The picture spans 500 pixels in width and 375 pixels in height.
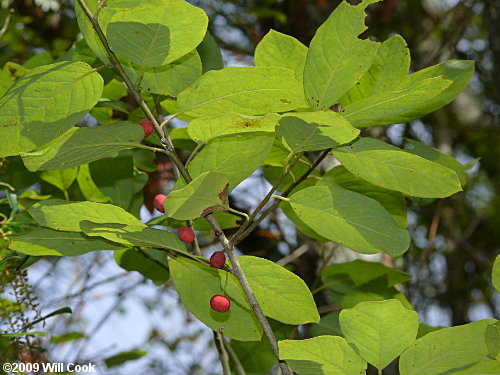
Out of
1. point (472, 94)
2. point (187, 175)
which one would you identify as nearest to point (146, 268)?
point (187, 175)

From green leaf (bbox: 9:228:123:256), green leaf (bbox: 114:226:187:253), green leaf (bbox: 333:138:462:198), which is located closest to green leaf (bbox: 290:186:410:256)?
green leaf (bbox: 333:138:462:198)

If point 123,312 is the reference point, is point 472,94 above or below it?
above

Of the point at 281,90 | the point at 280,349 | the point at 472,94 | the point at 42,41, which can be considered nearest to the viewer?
the point at 280,349

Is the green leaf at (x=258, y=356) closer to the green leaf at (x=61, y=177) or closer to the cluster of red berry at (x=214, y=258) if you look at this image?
the cluster of red berry at (x=214, y=258)

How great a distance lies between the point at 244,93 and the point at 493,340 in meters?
0.37

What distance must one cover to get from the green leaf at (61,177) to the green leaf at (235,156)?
0.43 metres

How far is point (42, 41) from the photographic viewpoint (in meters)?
2.46

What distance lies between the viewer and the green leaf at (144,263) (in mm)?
964

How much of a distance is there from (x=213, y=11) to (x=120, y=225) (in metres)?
2.09

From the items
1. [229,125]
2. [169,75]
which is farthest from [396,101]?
[169,75]

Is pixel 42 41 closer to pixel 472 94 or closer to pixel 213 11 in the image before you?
pixel 213 11

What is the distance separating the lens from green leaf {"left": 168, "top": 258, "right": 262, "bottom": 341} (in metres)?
0.76

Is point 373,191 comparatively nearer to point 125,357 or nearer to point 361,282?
point 361,282

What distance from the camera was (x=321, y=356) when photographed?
0.59m
